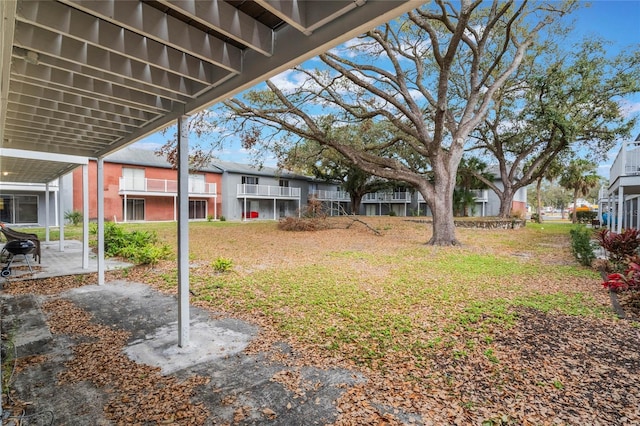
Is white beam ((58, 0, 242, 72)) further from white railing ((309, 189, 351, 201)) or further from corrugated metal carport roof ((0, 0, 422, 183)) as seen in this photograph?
white railing ((309, 189, 351, 201))

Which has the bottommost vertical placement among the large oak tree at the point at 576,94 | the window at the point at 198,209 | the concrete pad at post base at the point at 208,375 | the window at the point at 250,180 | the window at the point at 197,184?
the concrete pad at post base at the point at 208,375

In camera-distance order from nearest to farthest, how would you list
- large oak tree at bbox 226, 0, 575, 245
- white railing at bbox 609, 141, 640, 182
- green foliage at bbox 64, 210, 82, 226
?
white railing at bbox 609, 141, 640, 182, large oak tree at bbox 226, 0, 575, 245, green foliage at bbox 64, 210, 82, 226

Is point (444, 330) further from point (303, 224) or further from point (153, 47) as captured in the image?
point (303, 224)

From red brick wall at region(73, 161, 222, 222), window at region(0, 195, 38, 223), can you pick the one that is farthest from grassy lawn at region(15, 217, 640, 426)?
window at region(0, 195, 38, 223)

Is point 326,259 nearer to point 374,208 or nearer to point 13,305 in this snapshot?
point 13,305

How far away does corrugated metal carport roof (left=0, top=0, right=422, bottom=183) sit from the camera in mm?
2176

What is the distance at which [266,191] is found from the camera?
3097 cm

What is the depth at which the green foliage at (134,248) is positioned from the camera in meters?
8.57

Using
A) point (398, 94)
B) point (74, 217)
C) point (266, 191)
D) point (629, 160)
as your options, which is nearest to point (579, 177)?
point (629, 160)

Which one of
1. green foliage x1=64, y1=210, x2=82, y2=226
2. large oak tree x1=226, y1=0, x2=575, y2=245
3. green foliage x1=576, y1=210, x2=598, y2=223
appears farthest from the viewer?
green foliage x1=576, y1=210, x2=598, y2=223

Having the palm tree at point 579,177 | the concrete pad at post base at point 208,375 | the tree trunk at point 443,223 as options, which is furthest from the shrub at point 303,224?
the palm tree at point 579,177

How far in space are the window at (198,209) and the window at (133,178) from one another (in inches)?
176

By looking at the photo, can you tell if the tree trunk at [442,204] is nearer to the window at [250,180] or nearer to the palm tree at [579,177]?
the window at [250,180]

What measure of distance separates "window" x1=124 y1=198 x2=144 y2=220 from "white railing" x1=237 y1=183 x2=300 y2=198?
7.82m
